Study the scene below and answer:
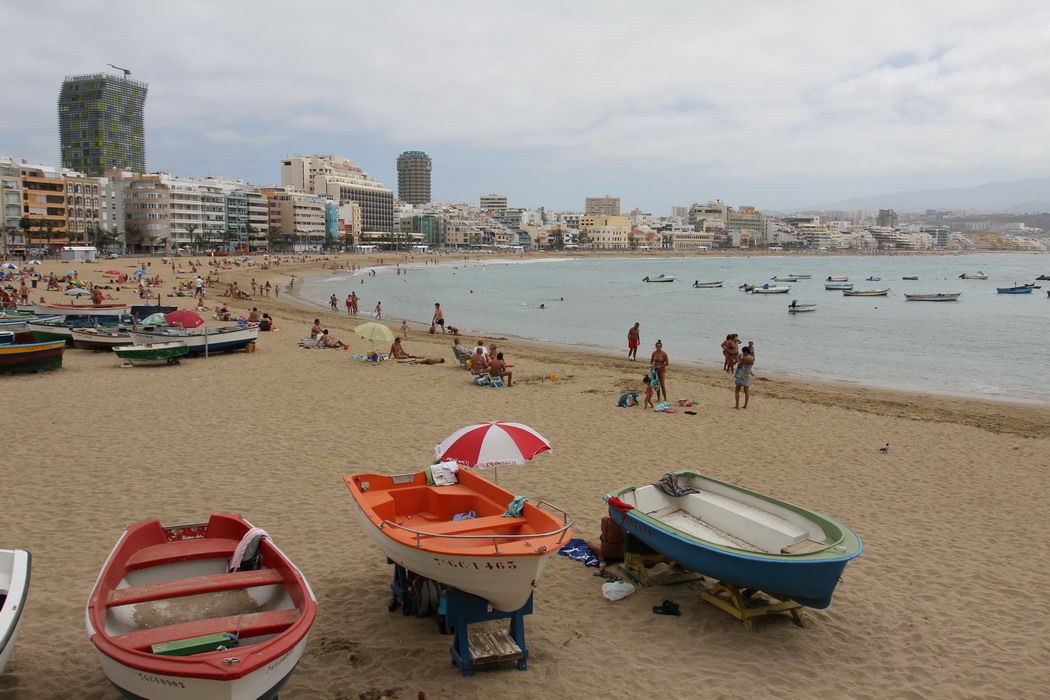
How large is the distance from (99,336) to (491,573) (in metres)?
20.5

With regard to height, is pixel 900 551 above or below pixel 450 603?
below

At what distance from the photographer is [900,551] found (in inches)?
321

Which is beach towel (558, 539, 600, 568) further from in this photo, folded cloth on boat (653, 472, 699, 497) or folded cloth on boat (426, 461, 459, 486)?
folded cloth on boat (426, 461, 459, 486)

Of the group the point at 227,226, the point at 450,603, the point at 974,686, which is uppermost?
the point at 227,226

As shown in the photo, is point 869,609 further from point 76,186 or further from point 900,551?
point 76,186

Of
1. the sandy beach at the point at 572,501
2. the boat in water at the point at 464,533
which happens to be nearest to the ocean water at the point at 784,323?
the sandy beach at the point at 572,501

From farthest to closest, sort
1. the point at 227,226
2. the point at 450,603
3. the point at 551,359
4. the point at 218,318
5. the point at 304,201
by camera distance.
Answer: the point at 304,201 → the point at 227,226 → the point at 218,318 → the point at 551,359 → the point at 450,603

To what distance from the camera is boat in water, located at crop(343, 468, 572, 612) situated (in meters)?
5.43

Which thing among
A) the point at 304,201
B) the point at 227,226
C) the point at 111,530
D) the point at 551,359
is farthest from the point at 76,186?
the point at 111,530

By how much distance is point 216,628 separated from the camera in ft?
15.9

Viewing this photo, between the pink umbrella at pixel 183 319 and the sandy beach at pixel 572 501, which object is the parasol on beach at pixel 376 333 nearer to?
the sandy beach at pixel 572 501

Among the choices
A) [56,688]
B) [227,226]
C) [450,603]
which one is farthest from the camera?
[227,226]

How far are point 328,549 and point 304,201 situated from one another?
130283 mm

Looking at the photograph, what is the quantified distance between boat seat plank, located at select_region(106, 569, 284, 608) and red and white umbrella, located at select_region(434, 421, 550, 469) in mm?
2114
